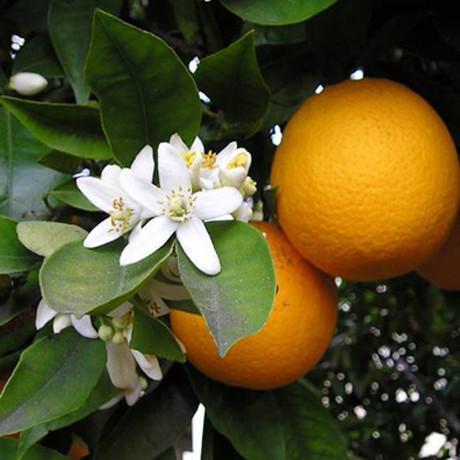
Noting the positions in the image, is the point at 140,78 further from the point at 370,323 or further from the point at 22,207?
the point at 370,323

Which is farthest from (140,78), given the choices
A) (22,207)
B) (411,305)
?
(411,305)

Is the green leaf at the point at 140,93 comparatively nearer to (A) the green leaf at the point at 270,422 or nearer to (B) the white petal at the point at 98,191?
(B) the white petal at the point at 98,191

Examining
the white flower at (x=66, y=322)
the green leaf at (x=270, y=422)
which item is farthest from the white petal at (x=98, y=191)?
the green leaf at (x=270, y=422)

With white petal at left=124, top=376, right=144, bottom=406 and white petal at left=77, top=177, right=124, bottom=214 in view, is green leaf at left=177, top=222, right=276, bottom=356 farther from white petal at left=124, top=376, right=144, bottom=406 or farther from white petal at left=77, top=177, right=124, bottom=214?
white petal at left=124, top=376, right=144, bottom=406

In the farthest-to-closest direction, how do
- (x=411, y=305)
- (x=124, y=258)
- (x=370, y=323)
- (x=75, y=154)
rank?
(x=370, y=323) < (x=411, y=305) < (x=75, y=154) < (x=124, y=258)

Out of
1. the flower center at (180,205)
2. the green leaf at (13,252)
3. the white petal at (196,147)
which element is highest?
the white petal at (196,147)

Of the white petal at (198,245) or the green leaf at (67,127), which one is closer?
the white petal at (198,245)

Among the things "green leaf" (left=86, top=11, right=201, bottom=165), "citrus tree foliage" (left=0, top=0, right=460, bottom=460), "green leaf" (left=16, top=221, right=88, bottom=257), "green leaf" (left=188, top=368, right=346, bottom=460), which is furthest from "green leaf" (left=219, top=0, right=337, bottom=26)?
"green leaf" (left=188, top=368, right=346, bottom=460)
